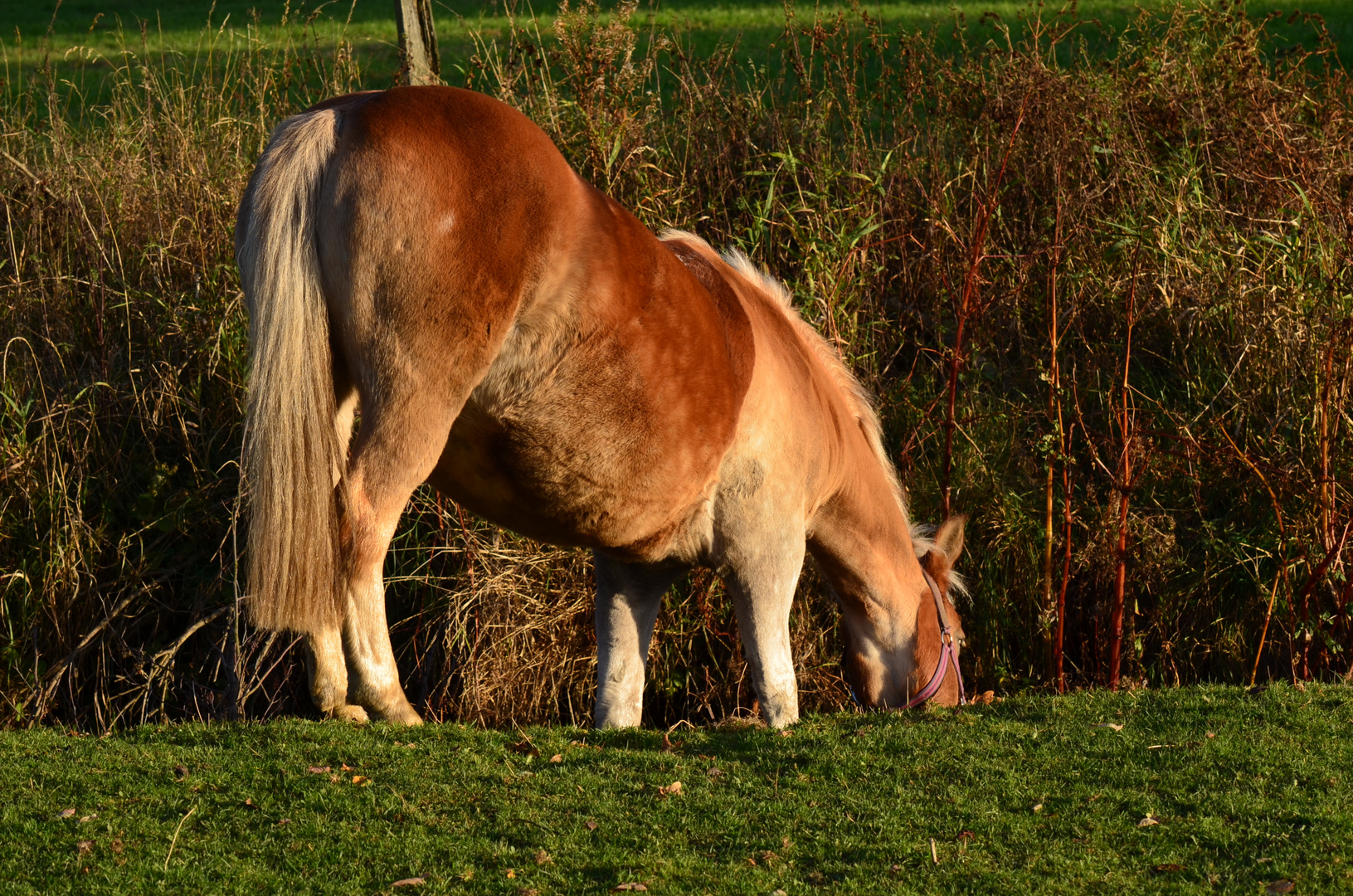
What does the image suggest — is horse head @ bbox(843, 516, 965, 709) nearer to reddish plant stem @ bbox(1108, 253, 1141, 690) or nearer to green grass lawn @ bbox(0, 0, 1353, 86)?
reddish plant stem @ bbox(1108, 253, 1141, 690)

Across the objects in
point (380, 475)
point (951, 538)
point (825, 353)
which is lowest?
point (951, 538)

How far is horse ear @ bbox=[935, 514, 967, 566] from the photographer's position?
5.12 meters

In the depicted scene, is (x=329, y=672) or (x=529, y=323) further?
(x=329, y=672)

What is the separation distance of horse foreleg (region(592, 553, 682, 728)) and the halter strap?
3.68 feet

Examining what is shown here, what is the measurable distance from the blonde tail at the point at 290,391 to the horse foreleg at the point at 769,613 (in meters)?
1.47

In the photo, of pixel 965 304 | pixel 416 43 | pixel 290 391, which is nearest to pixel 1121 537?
pixel 965 304

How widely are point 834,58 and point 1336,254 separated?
10.7 feet

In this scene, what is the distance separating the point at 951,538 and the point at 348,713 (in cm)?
270

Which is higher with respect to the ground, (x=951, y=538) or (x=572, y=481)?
(x=572, y=481)

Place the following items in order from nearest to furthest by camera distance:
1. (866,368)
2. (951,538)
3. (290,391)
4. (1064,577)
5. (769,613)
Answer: (290,391) → (769,613) → (951,538) → (1064,577) → (866,368)

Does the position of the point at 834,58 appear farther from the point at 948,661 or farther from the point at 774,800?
the point at 774,800

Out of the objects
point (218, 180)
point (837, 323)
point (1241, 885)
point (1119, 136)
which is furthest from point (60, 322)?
point (1119, 136)

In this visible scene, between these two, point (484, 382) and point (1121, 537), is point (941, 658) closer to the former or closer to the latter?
point (1121, 537)

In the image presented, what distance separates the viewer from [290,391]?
319 centimetres
